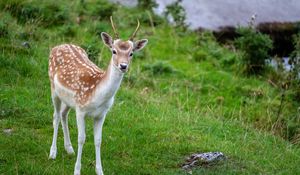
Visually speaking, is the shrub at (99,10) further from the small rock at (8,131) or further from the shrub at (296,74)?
the small rock at (8,131)

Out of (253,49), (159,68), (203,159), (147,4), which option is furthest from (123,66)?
(147,4)

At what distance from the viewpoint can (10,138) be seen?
346 inches

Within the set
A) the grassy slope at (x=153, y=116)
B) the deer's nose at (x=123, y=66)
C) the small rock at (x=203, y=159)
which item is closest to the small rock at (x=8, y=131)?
the grassy slope at (x=153, y=116)

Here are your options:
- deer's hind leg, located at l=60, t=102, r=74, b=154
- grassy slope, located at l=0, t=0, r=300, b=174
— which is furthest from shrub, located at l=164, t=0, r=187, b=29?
deer's hind leg, located at l=60, t=102, r=74, b=154

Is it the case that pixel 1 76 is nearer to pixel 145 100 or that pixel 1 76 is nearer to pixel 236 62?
pixel 145 100

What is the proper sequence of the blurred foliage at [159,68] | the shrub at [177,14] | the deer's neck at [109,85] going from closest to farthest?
the deer's neck at [109,85], the blurred foliage at [159,68], the shrub at [177,14]

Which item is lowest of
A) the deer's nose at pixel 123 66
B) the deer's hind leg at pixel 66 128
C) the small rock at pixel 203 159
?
the small rock at pixel 203 159

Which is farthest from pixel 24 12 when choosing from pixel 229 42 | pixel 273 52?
pixel 273 52

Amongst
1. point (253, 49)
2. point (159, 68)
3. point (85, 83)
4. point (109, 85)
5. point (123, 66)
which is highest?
point (123, 66)

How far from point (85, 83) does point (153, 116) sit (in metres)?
2.98

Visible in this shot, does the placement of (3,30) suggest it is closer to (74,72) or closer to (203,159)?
(74,72)

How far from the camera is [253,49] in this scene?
14.1 m

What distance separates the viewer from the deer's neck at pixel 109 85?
7.25m

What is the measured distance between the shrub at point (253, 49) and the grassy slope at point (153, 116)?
46cm
